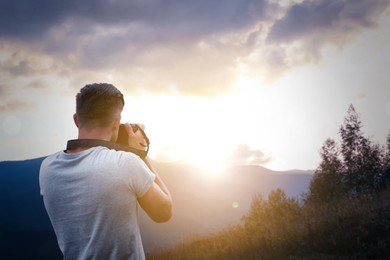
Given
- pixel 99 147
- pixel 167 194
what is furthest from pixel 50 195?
pixel 167 194

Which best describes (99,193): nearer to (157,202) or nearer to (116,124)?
(157,202)

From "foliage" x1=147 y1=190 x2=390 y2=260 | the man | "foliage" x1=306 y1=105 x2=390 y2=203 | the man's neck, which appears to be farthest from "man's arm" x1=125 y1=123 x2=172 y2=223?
"foliage" x1=306 y1=105 x2=390 y2=203

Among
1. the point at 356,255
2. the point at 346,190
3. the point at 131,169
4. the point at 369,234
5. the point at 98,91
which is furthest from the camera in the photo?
the point at 346,190

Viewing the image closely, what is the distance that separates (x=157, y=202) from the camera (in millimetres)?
1643

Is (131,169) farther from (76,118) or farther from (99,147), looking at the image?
(76,118)

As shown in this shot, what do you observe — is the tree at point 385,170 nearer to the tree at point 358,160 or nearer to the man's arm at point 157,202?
the tree at point 358,160

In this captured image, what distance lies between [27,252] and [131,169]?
223012 millimetres

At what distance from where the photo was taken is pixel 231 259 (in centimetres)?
852

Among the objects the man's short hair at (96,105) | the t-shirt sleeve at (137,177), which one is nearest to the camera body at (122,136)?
the man's short hair at (96,105)

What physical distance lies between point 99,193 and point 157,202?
0.33m

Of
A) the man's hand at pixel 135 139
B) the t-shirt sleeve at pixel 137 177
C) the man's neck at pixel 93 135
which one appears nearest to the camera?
the t-shirt sleeve at pixel 137 177

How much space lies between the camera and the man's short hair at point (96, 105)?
1778 mm

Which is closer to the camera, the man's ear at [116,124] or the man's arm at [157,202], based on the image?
the man's arm at [157,202]

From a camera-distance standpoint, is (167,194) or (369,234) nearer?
(167,194)
